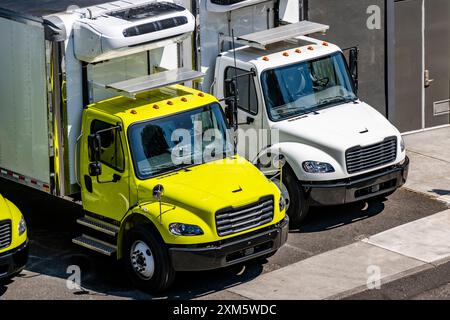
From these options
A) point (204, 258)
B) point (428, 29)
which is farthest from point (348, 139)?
point (428, 29)

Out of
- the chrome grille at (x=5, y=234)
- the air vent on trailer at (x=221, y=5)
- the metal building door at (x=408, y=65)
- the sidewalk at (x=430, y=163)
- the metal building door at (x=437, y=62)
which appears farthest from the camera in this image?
the metal building door at (x=437, y=62)

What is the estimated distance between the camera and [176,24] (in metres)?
16.1

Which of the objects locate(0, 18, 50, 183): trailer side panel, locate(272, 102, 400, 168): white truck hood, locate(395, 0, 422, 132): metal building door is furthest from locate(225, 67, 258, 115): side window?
locate(395, 0, 422, 132): metal building door

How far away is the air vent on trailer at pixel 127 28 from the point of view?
1554 centimetres

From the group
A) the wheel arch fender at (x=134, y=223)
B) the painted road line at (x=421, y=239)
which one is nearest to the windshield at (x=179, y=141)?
the wheel arch fender at (x=134, y=223)

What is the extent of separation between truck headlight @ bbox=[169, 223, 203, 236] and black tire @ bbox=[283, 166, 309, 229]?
2.76m

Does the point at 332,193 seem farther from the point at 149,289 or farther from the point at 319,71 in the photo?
the point at 149,289

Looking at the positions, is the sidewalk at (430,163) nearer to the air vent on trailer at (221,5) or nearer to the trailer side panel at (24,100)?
the air vent on trailer at (221,5)

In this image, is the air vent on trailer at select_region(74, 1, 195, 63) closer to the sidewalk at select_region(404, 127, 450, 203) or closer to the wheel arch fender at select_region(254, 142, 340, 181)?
the wheel arch fender at select_region(254, 142, 340, 181)

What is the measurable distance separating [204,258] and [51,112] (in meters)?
3.00

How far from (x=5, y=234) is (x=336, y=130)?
16.8 ft

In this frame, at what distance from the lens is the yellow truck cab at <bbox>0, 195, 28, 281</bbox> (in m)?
14.9

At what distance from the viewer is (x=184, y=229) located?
14.8m

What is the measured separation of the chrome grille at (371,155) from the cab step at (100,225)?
3.54 meters
